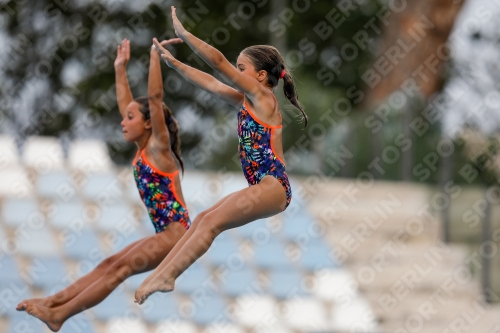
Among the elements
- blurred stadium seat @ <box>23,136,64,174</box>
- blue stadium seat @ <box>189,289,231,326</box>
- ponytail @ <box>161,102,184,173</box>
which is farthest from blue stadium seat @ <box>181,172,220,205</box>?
ponytail @ <box>161,102,184,173</box>

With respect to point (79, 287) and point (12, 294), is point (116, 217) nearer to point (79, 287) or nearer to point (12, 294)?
point (12, 294)

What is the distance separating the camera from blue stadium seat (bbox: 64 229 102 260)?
1086 centimetres

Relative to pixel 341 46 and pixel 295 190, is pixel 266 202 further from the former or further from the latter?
pixel 341 46

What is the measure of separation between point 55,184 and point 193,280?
2.33m

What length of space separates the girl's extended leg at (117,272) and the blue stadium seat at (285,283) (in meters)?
5.68

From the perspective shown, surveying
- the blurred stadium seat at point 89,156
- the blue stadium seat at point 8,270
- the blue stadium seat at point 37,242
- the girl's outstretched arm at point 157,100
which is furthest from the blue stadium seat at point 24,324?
the girl's outstretched arm at point 157,100

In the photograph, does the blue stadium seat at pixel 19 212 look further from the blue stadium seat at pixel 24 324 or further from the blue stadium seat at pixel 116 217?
the blue stadium seat at pixel 24 324

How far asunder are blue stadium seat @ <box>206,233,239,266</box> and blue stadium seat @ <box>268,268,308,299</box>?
0.60 m

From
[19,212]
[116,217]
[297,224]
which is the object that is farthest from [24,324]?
[297,224]

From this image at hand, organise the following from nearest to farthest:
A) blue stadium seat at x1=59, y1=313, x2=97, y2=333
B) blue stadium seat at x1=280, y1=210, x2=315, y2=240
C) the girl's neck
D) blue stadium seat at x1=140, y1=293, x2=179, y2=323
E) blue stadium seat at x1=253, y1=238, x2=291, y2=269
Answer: the girl's neck
blue stadium seat at x1=59, y1=313, x2=97, y2=333
blue stadium seat at x1=140, y1=293, x2=179, y2=323
blue stadium seat at x1=253, y1=238, x2=291, y2=269
blue stadium seat at x1=280, y1=210, x2=315, y2=240

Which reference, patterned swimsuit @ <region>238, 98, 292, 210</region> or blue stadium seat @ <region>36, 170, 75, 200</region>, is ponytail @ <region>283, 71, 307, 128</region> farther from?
blue stadium seat @ <region>36, 170, 75, 200</region>

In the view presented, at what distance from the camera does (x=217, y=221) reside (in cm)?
439

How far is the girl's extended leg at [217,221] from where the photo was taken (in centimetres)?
431

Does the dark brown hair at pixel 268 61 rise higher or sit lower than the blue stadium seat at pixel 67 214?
higher
